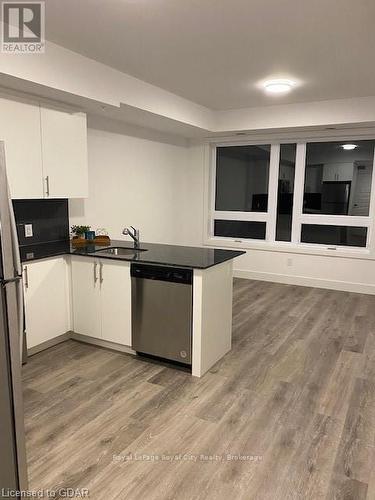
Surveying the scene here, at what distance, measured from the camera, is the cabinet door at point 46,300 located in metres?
3.27

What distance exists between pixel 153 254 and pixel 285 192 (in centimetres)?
351

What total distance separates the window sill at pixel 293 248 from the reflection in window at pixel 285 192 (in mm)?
215

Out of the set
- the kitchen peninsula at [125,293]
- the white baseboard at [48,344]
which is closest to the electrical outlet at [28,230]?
the kitchen peninsula at [125,293]

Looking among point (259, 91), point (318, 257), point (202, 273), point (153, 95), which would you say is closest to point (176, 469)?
point (202, 273)

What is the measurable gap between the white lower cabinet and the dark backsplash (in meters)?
0.60

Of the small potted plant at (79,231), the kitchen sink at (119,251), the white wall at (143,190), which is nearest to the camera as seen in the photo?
the kitchen sink at (119,251)

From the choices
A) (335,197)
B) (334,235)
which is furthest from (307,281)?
(335,197)

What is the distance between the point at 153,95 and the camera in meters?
4.25

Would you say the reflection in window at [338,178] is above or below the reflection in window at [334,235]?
above

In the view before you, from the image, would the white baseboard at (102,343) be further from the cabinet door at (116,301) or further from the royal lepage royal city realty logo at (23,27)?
the royal lepage royal city realty logo at (23,27)

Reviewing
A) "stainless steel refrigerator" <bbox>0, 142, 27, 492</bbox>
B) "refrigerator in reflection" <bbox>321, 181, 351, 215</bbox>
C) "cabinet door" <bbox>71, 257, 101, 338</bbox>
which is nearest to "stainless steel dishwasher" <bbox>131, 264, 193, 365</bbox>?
"cabinet door" <bbox>71, 257, 101, 338</bbox>

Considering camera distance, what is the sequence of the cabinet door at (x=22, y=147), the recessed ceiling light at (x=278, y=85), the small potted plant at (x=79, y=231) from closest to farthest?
the cabinet door at (x=22, y=147)
the recessed ceiling light at (x=278, y=85)
the small potted plant at (x=79, y=231)

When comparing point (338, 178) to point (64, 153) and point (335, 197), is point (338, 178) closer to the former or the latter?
point (335, 197)

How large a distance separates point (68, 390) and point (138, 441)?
0.84m
